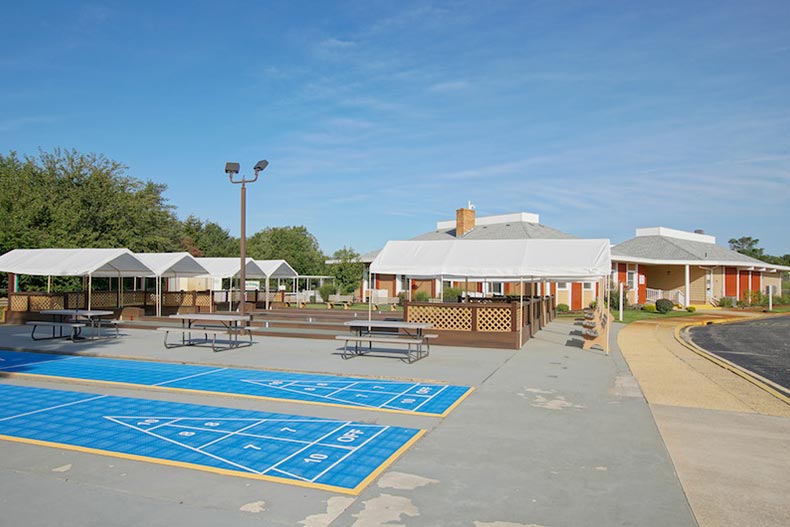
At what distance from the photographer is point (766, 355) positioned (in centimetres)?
1638

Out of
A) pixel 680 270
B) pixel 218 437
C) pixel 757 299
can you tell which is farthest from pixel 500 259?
pixel 757 299

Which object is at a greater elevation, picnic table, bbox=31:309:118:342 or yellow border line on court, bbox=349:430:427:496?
picnic table, bbox=31:309:118:342

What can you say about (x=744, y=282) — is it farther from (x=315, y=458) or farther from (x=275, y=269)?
(x=315, y=458)

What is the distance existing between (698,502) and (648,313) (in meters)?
33.6

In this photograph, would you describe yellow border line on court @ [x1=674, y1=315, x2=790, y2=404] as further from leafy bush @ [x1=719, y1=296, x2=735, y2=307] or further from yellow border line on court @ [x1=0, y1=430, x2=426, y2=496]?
leafy bush @ [x1=719, y1=296, x2=735, y2=307]

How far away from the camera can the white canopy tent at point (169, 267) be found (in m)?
26.3

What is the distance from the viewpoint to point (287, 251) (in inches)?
2744

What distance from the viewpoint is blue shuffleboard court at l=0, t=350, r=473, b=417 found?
9271 mm

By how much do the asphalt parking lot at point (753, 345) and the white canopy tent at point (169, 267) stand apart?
21974 millimetres

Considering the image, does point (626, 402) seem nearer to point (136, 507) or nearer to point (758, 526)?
point (758, 526)

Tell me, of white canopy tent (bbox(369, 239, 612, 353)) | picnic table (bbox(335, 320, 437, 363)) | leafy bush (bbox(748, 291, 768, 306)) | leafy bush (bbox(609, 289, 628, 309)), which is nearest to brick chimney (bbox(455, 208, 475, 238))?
leafy bush (bbox(609, 289, 628, 309))

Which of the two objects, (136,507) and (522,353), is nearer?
(136,507)

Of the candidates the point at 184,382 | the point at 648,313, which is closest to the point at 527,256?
the point at 184,382

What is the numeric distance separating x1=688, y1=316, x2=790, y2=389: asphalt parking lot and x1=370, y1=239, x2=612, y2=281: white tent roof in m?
4.36
